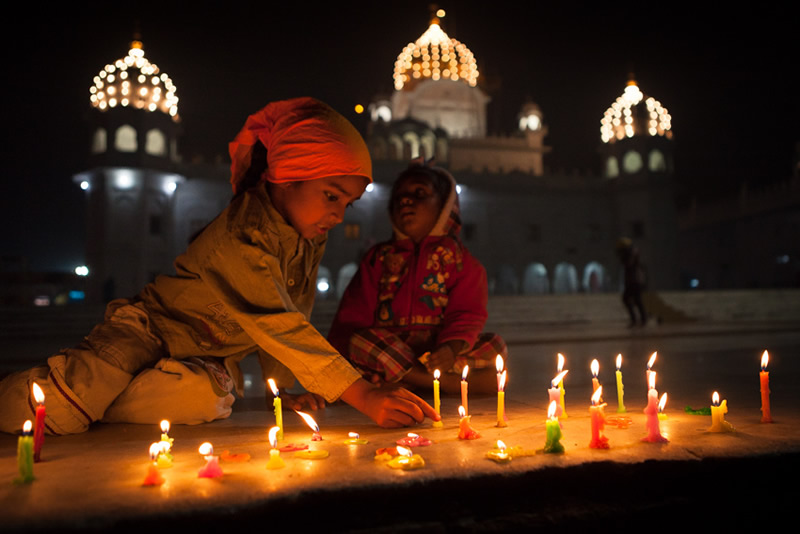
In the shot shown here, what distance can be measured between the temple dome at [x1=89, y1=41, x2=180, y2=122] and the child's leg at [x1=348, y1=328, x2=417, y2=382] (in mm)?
25138

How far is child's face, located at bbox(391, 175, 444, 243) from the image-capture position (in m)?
3.23

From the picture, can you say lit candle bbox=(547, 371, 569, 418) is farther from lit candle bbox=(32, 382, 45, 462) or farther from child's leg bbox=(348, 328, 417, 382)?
lit candle bbox=(32, 382, 45, 462)

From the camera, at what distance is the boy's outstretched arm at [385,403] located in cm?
203

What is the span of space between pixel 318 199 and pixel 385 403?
800 mm

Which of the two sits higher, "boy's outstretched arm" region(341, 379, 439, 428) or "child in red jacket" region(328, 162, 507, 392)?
"child in red jacket" region(328, 162, 507, 392)

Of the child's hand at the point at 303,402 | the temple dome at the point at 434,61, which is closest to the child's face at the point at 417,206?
the child's hand at the point at 303,402

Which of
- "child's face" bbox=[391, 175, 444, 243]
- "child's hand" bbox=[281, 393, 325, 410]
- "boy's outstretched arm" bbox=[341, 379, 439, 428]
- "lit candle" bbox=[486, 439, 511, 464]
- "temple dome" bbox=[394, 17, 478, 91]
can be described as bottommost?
"child's hand" bbox=[281, 393, 325, 410]

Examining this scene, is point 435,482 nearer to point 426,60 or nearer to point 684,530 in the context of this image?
point 684,530

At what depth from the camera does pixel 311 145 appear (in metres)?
2.16

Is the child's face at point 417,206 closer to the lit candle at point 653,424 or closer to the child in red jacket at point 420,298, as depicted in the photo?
the child in red jacket at point 420,298

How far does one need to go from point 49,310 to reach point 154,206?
1300 centimetres

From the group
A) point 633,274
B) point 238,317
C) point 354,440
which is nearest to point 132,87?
point 633,274

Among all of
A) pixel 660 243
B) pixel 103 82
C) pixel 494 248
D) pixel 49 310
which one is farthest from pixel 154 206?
pixel 660 243

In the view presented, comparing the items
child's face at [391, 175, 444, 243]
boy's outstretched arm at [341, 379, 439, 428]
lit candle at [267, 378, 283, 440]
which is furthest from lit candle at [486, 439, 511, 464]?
child's face at [391, 175, 444, 243]
